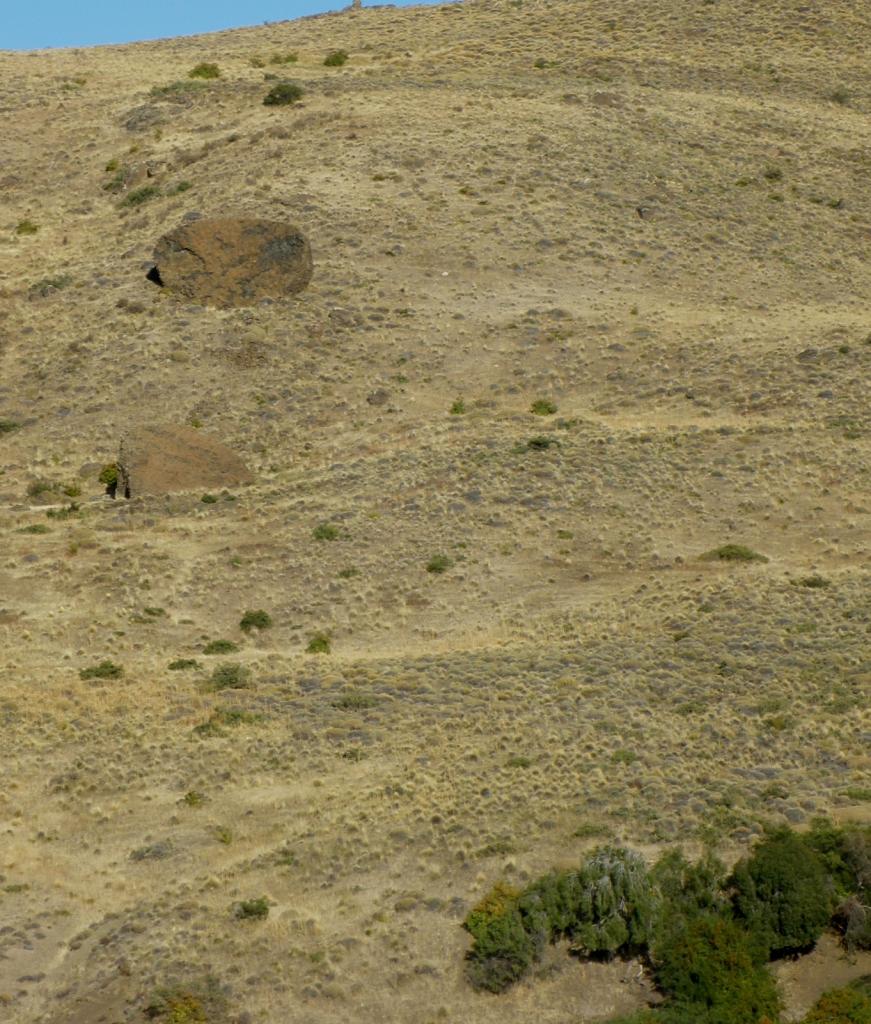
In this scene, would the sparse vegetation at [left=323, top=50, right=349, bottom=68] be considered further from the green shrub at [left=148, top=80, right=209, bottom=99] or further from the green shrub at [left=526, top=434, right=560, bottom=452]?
the green shrub at [left=526, top=434, right=560, bottom=452]

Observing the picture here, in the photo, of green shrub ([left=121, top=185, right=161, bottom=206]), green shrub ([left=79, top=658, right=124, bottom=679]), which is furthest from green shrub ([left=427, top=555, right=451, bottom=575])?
green shrub ([left=121, top=185, right=161, bottom=206])

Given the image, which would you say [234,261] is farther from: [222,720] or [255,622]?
[222,720]

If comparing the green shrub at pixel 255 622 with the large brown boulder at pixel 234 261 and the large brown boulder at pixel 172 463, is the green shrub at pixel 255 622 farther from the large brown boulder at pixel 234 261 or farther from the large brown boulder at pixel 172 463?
the large brown boulder at pixel 234 261

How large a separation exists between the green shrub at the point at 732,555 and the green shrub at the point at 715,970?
59.8ft

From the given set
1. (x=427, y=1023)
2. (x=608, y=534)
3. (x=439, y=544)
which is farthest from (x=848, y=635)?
(x=427, y=1023)

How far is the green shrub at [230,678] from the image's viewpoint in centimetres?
3778

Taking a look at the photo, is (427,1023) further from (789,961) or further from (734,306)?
(734,306)

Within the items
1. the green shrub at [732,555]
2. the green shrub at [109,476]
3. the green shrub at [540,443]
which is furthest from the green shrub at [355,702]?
the green shrub at [109,476]

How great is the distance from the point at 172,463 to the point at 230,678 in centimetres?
1379

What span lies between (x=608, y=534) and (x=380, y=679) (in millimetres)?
10901

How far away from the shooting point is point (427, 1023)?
26.2m

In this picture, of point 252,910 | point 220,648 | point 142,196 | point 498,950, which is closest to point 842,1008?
point 498,950

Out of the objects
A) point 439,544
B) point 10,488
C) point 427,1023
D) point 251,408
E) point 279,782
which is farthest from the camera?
point 251,408

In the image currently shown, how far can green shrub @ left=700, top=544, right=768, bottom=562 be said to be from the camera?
44.7 m
